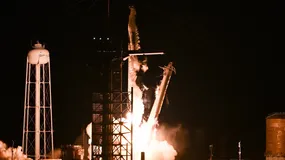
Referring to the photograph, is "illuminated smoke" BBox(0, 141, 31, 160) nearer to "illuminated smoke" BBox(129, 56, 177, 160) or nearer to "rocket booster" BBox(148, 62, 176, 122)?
"illuminated smoke" BBox(129, 56, 177, 160)

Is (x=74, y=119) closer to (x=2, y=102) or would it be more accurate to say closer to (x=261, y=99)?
(x=2, y=102)

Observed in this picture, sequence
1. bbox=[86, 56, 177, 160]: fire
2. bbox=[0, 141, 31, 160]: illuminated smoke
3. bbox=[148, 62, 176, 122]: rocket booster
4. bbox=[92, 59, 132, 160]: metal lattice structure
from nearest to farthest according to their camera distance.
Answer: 1. bbox=[92, 59, 132, 160]: metal lattice structure
2. bbox=[148, 62, 176, 122]: rocket booster
3. bbox=[0, 141, 31, 160]: illuminated smoke
4. bbox=[86, 56, 177, 160]: fire

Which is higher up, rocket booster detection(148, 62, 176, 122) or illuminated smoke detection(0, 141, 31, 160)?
rocket booster detection(148, 62, 176, 122)

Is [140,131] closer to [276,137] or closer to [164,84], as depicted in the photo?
[164,84]

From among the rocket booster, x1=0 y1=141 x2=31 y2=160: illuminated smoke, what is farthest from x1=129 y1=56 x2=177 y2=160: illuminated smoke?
x1=0 y1=141 x2=31 y2=160: illuminated smoke

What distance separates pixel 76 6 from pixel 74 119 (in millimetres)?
15286

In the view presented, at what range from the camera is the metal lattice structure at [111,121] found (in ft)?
102

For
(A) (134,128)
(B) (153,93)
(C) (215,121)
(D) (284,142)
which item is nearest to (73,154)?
(A) (134,128)

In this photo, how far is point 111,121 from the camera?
31.2 meters

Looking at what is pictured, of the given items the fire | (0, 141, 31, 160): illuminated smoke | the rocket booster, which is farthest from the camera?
the fire

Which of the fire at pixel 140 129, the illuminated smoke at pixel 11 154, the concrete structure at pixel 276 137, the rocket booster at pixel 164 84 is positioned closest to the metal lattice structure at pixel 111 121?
the fire at pixel 140 129

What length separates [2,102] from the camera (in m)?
46.6

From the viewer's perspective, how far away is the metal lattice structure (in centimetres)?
3104

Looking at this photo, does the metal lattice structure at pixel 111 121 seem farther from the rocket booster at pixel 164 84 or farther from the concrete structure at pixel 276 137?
the concrete structure at pixel 276 137
